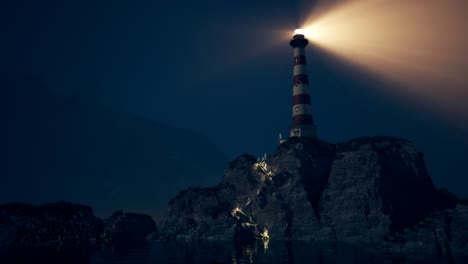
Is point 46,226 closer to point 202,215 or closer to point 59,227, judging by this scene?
point 59,227

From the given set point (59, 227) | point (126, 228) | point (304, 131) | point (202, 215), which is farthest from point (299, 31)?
point (59, 227)

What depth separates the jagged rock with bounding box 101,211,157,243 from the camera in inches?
3265

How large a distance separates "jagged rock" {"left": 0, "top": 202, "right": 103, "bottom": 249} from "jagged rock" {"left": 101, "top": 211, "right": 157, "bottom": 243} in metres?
3.10

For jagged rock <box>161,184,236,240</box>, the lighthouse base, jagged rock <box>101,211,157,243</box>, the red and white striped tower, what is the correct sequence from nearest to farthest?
Result: jagged rock <box>161,184,236,240</box> < jagged rock <box>101,211,157,243</box> < the lighthouse base < the red and white striped tower

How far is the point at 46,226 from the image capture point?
75.8m

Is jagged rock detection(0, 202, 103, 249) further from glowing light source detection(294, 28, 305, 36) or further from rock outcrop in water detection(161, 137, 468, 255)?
glowing light source detection(294, 28, 305, 36)

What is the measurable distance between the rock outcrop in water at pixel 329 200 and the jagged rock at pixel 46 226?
1762cm

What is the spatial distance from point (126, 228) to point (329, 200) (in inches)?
1872

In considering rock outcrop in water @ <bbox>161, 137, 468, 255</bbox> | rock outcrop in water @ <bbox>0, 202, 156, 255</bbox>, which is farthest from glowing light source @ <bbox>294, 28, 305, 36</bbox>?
rock outcrop in water @ <bbox>0, 202, 156, 255</bbox>

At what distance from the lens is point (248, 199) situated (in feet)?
266

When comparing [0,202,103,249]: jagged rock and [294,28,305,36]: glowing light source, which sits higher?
[294,28,305,36]: glowing light source

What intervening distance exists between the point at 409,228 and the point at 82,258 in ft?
161

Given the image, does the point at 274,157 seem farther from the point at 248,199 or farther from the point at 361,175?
the point at 361,175

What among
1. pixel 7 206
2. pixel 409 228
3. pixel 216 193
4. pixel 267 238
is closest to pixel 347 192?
pixel 409 228
